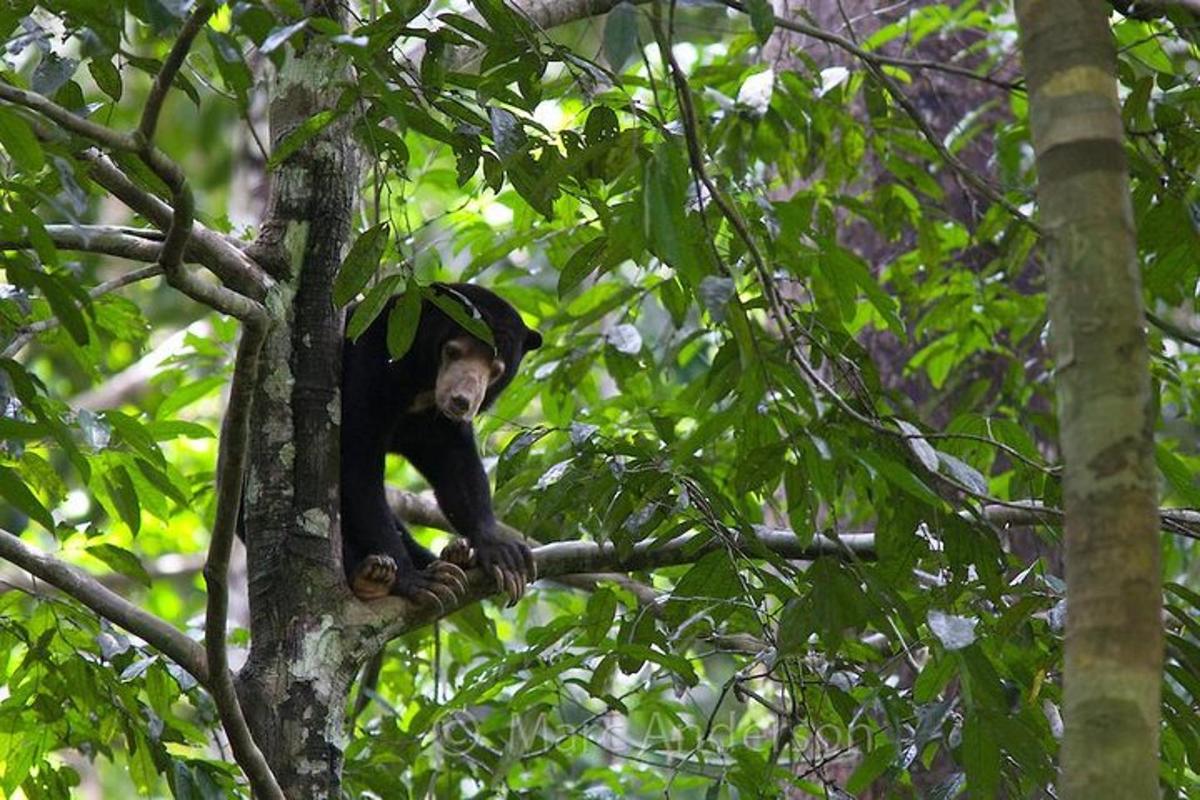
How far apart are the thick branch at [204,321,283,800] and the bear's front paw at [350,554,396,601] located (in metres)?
0.85

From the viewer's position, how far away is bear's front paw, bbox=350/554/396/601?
368 cm

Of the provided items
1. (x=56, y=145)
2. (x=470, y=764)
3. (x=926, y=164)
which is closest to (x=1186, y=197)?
(x=56, y=145)

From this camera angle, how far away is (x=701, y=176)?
2.56m

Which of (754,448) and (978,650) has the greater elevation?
(754,448)

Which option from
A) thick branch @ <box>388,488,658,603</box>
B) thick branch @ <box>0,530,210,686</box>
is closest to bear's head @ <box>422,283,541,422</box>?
thick branch @ <box>388,488,658,603</box>

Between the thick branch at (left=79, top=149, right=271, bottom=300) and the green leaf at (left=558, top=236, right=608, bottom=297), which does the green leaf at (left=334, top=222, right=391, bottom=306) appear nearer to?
the thick branch at (left=79, top=149, right=271, bottom=300)

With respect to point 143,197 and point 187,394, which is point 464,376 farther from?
point 143,197

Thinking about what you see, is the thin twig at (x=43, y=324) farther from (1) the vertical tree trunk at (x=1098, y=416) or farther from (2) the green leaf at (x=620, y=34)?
(1) the vertical tree trunk at (x=1098, y=416)

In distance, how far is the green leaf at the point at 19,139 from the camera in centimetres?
236

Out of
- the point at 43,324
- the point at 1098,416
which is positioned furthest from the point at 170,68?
the point at 1098,416

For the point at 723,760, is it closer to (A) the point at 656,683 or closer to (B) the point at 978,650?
(A) the point at 656,683

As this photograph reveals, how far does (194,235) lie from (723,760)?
1.86 m

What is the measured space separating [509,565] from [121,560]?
40.7 inches

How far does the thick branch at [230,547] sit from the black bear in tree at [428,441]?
31.9 inches
